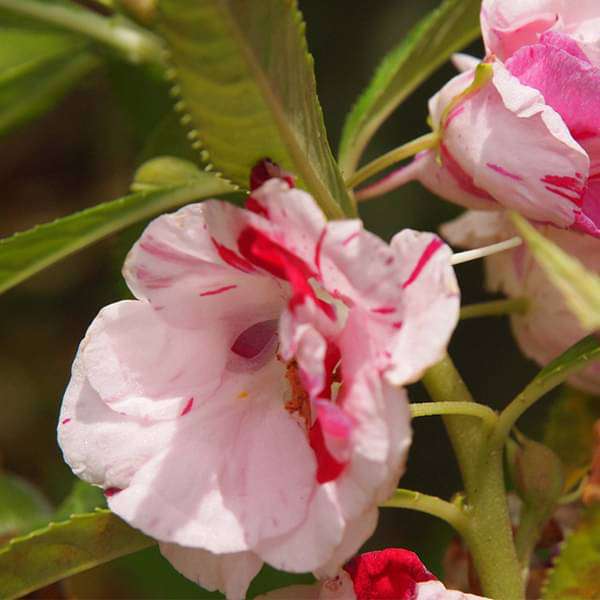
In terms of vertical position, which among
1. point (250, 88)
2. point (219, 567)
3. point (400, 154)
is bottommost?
point (219, 567)

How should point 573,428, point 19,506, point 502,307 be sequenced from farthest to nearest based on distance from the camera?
point 19,506 < point 573,428 < point 502,307

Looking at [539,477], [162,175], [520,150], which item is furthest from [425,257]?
[162,175]

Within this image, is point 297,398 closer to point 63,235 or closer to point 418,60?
point 63,235

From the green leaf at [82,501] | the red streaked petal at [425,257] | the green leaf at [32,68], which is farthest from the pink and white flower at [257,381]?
the green leaf at [32,68]

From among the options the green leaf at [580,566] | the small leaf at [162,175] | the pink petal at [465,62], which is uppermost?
the pink petal at [465,62]

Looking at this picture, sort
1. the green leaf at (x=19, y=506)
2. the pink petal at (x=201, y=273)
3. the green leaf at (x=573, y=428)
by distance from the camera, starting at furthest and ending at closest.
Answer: the green leaf at (x=19, y=506) < the green leaf at (x=573, y=428) < the pink petal at (x=201, y=273)

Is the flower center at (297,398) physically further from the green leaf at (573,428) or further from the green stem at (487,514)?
the green leaf at (573,428)

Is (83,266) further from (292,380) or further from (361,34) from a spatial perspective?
(292,380)
